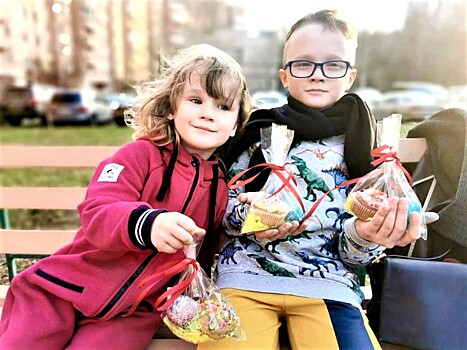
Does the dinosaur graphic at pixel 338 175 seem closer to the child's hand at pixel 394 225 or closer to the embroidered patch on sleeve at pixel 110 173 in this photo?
the child's hand at pixel 394 225

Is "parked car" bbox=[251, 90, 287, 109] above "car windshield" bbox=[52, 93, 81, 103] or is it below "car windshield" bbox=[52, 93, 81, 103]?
above

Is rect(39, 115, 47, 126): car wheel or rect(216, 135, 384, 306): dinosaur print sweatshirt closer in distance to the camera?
rect(216, 135, 384, 306): dinosaur print sweatshirt

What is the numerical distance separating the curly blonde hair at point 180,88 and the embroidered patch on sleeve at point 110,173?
0.56 feet

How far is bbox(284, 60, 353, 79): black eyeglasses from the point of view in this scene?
5.86 feet

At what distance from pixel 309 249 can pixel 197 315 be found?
1.60 ft

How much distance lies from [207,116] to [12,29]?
34.4 feet

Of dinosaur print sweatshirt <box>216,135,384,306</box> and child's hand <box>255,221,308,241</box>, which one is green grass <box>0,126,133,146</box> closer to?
dinosaur print sweatshirt <box>216,135,384,306</box>

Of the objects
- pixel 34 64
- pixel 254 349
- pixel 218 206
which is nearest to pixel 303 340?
pixel 254 349

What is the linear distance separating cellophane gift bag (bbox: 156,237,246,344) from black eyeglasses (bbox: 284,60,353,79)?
2.48 feet

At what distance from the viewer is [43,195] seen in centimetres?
241

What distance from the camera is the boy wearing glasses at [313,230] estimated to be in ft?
5.16

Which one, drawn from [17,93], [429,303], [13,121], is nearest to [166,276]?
[429,303]

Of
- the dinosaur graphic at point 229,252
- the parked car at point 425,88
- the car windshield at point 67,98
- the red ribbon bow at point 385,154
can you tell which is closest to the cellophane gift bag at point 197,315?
the dinosaur graphic at point 229,252

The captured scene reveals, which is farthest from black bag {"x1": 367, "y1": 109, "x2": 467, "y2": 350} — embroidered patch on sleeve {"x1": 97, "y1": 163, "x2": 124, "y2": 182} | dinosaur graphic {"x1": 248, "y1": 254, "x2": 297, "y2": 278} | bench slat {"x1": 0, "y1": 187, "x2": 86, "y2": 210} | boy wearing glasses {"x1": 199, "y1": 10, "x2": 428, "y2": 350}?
bench slat {"x1": 0, "y1": 187, "x2": 86, "y2": 210}
